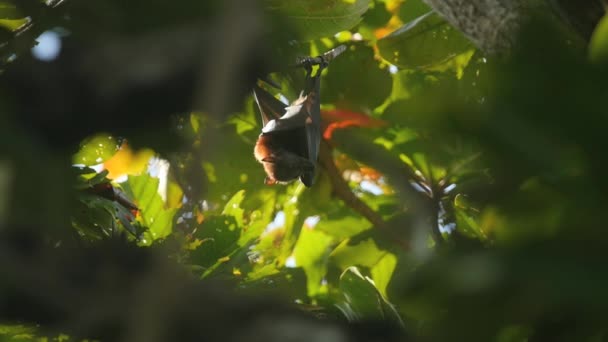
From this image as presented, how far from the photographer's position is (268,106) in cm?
217

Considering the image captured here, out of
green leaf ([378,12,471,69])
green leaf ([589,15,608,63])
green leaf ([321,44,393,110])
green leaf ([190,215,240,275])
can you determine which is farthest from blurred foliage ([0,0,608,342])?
green leaf ([321,44,393,110])

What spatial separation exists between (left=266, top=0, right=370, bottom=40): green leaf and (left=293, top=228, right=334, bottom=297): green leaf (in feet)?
4.37

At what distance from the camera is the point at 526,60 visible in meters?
0.66

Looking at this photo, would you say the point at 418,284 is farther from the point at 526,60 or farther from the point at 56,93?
the point at 56,93

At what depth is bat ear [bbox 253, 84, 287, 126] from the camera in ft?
6.93

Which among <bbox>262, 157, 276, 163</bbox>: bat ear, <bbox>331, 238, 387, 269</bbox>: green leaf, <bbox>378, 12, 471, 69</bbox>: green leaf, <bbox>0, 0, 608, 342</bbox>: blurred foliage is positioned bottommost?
<bbox>331, 238, 387, 269</bbox>: green leaf

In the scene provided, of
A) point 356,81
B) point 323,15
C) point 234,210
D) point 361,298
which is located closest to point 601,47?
point 323,15

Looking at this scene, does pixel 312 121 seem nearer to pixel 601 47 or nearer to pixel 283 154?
pixel 283 154

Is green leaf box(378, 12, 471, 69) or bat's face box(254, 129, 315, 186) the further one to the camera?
green leaf box(378, 12, 471, 69)

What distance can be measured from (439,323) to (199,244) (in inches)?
68.2

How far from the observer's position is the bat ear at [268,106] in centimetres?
211

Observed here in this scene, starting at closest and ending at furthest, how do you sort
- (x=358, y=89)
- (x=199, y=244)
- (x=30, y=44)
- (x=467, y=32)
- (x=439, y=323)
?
(x=439, y=323) < (x=30, y=44) < (x=467, y=32) < (x=199, y=244) < (x=358, y=89)

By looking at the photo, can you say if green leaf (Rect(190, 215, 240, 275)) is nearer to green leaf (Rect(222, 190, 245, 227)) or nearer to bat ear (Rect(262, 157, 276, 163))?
green leaf (Rect(222, 190, 245, 227))

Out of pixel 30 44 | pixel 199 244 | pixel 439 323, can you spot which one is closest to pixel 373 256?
pixel 199 244
